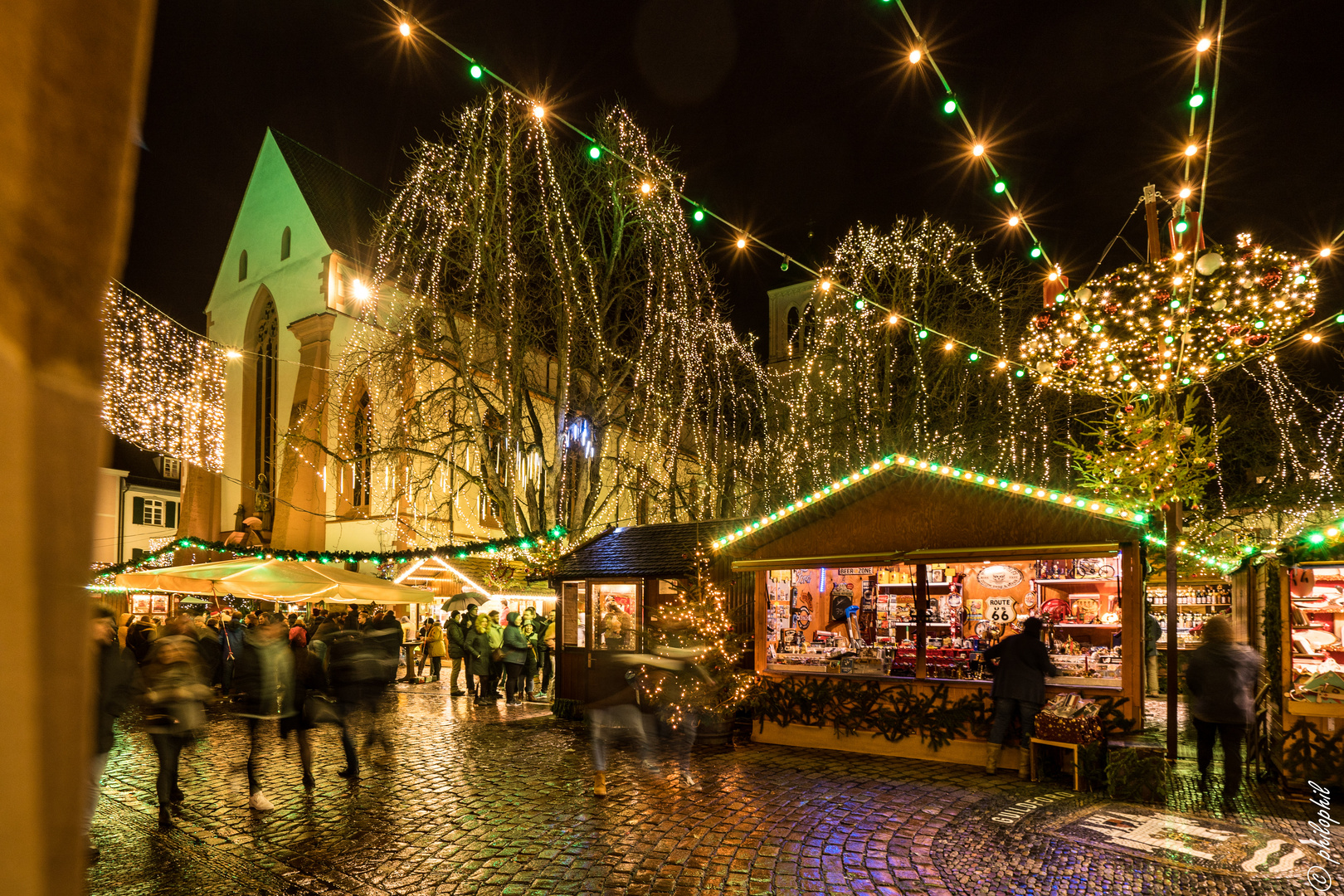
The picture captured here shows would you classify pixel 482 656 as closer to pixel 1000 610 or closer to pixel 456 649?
pixel 456 649

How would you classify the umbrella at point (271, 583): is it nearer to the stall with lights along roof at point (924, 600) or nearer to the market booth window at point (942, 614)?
the stall with lights along roof at point (924, 600)

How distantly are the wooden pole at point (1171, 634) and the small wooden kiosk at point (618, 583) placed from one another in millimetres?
5440

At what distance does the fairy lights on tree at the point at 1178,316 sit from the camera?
316 inches

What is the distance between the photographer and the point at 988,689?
10.3 metres

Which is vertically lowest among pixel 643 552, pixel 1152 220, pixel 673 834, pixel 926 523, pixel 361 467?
pixel 673 834

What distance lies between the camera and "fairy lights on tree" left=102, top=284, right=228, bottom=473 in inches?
584

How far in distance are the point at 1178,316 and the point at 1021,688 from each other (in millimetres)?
4331

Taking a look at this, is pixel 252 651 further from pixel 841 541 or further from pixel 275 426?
pixel 275 426

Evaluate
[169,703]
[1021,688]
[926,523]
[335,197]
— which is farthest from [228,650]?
[335,197]

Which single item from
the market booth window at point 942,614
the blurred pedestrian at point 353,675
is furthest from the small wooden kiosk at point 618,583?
the blurred pedestrian at point 353,675

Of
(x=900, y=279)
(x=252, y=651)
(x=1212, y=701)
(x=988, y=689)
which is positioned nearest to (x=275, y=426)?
(x=900, y=279)

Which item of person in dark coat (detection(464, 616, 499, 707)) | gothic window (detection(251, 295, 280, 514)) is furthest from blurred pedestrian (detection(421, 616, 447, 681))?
gothic window (detection(251, 295, 280, 514))

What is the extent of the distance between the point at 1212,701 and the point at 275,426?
3070 centimetres

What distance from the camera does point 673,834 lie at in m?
7.02
